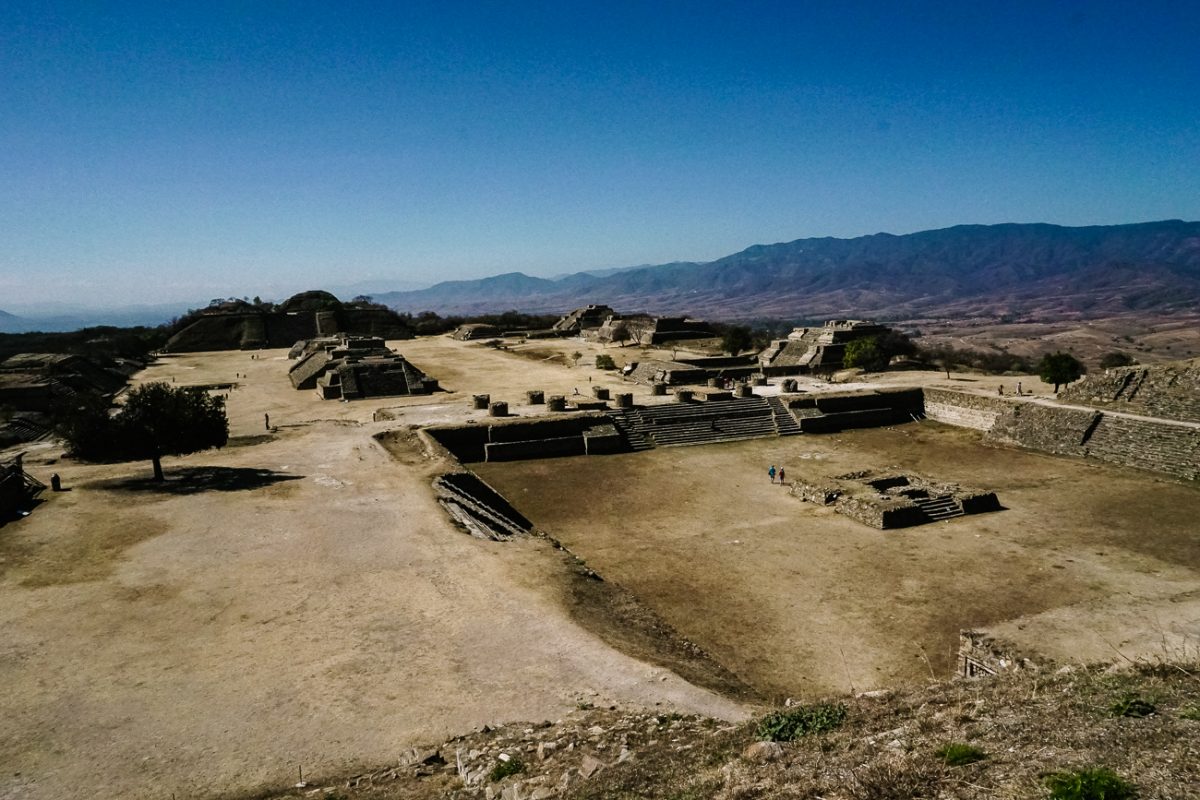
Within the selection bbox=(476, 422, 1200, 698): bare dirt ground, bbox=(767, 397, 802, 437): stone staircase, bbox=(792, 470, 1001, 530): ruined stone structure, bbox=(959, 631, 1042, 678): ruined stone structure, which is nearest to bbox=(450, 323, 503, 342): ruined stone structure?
bbox=(767, 397, 802, 437): stone staircase

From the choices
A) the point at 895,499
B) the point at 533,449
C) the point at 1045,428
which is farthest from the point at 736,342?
the point at 895,499

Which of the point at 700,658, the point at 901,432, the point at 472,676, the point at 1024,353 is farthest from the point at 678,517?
the point at 1024,353

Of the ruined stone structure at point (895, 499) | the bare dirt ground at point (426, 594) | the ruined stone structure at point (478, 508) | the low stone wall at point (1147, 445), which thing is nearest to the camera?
the bare dirt ground at point (426, 594)

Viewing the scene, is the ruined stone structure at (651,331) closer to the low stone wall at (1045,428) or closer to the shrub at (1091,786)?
the low stone wall at (1045,428)

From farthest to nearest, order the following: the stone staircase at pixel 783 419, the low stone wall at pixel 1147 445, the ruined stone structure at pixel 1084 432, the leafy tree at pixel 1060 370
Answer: the leafy tree at pixel 1060 370 < the stone staircase at pixel 783 419 < the ruined stone structure at pixel 1084 432 < the low stone wall at pixel 1147 445

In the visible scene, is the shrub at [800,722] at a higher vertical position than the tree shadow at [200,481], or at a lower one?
lower

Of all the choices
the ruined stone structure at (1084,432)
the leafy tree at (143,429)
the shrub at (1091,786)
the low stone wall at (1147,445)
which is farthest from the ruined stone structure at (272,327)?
the shrub at (1091,786)

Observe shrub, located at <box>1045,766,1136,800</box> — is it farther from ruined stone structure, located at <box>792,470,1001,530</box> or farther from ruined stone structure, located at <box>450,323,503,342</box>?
ruined stone structure, located at <box>450,323,503,342</box>

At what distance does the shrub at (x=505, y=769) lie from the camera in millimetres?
6963

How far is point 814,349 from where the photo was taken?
1705 inches

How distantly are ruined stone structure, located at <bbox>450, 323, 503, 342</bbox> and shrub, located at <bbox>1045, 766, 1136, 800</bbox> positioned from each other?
65410 millimetres

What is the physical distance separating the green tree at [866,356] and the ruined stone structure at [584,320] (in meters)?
30.3

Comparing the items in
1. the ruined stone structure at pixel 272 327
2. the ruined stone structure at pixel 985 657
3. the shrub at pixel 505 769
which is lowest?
the ruined stone structure at pixel 985 657

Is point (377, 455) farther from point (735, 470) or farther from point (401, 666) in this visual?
point (401, 666)
